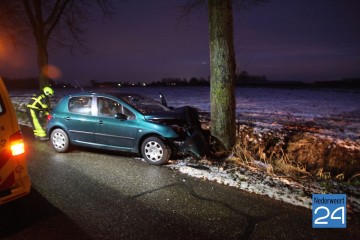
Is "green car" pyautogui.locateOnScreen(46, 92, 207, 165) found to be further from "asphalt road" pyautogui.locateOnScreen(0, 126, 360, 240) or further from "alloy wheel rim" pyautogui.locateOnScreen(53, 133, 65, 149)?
"asphalt road" pyautogui.locateOnScreen(0, 126, 360, 240)

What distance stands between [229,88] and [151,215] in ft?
12.3

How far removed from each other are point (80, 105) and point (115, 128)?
4.44 feet

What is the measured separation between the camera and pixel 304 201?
4.25 meters

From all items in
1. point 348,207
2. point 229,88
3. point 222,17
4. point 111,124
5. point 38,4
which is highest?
point 38,4

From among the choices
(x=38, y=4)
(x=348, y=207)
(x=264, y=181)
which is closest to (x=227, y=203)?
(x=264, y=181)

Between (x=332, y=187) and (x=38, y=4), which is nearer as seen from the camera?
(x=332, y=187)

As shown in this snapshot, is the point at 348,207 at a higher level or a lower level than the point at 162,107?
lower

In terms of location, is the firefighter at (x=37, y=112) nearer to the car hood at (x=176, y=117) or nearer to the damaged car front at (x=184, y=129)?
the damaged car front at (x=184, y=129)

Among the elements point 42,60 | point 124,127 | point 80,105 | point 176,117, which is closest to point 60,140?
point 80,105

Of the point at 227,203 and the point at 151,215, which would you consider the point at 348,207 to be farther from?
the point at 151,215

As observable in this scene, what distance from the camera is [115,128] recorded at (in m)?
6.48

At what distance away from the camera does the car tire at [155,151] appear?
6.08m

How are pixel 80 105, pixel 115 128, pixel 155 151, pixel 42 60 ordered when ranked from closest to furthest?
pixel 155 151
pixel 115 128
pixel 80 105
pixel 42 60

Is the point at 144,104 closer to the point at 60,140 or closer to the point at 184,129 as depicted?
the point at 184,129
